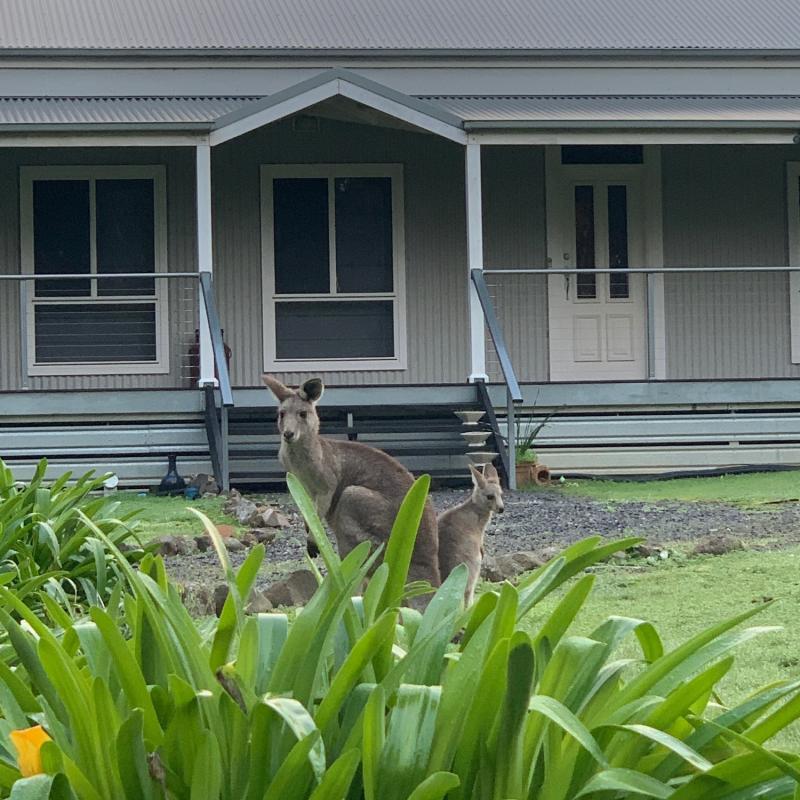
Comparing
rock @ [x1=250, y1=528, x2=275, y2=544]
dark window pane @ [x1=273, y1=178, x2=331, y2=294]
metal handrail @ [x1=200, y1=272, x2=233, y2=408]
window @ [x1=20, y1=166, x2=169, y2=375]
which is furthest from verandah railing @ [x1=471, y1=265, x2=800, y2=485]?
rock @ [x1=250, y1=528, x2=275, y2=544]

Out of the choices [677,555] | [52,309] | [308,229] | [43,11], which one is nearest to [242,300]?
[308,229]

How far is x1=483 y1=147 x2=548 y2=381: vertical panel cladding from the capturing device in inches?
714

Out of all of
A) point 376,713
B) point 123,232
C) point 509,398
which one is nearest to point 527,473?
point 509,398

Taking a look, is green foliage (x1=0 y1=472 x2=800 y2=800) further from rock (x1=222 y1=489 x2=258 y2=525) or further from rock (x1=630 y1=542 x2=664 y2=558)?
rock (x1=222 y1=489 x2=258 y2=525)

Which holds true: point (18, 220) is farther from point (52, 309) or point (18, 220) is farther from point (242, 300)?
point (242, 300)

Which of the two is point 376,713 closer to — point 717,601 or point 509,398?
point 717,601

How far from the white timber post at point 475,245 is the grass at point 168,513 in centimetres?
376

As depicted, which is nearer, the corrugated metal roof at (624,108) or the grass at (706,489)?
the grass at (706,489)

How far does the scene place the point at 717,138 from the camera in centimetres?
1645

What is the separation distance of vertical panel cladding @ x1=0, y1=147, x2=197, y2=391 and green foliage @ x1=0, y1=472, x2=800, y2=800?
15.0 meters

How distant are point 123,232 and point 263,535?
8616 millimetres

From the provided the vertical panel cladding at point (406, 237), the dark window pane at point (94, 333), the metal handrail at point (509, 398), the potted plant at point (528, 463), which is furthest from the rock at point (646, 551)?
the dark window pane at point (94, 333)

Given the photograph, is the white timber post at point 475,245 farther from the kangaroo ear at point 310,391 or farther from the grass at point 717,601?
the kangaroo ear at point 310,391

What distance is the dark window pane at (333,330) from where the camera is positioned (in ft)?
58.4
